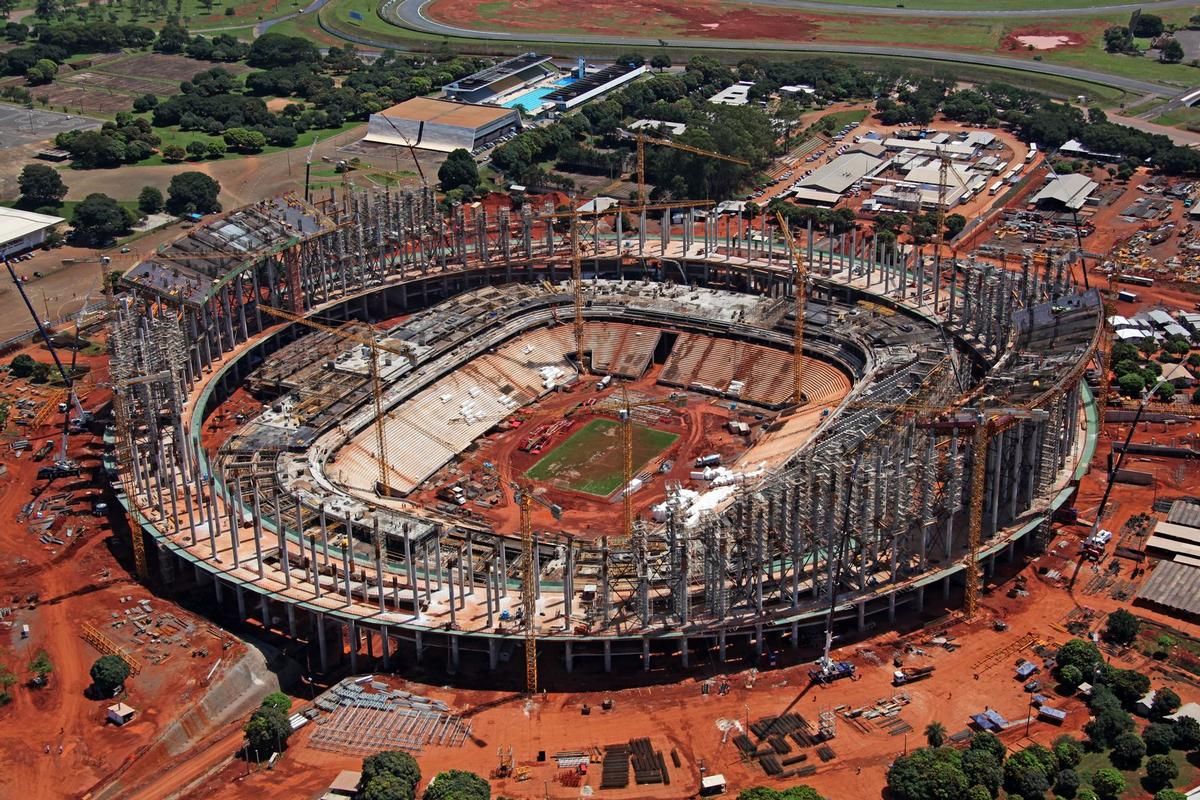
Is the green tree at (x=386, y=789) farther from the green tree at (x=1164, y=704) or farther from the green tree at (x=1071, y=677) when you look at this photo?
the green tree at (x=1164, y=704)

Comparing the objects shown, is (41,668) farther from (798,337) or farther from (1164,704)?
(1164,704)

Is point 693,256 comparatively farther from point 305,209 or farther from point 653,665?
point 653,665

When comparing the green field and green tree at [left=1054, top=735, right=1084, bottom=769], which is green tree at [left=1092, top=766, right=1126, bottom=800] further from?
the green field

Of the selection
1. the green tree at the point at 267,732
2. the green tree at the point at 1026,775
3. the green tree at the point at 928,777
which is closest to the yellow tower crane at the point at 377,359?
the green tree at the point at 267,732

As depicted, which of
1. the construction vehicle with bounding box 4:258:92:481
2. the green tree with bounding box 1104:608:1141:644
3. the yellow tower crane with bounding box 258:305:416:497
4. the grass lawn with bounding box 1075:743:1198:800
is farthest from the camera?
the construction vehicle with bounding box 4:258:92:481

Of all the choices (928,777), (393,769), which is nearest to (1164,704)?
(928,777)

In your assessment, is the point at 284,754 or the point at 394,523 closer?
the point at 284,754

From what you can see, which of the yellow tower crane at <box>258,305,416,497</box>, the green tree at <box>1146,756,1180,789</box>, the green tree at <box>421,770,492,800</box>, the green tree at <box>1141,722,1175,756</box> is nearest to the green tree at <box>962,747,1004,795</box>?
the green tree at <box>1146,756,1180,789</box>

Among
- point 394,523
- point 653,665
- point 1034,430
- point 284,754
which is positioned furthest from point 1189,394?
point 284,754
